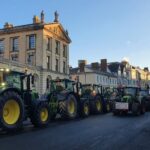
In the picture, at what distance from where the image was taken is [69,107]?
21.2m

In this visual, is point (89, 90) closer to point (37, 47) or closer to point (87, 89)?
point (87, 89)

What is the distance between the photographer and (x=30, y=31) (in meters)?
56.7

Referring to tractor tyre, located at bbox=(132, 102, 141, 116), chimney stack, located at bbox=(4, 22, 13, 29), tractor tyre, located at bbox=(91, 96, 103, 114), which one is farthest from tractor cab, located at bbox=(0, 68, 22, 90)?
chimney stack, located at bbox=(4, 22, 13, 29)

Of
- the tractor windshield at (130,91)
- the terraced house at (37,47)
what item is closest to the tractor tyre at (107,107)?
the tractor windshield at (130,91)

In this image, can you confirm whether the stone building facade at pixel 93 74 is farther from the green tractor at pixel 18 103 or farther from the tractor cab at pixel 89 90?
the green tractor at pixel 18 103

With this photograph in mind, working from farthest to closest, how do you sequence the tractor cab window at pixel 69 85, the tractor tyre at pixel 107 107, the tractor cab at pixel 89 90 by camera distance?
the tractor tyre at pixel 107 107
the tractor cab at pixel 89 90
the tractor cab window at pixel 69 85

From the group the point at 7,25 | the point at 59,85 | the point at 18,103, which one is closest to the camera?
the point at 18,103

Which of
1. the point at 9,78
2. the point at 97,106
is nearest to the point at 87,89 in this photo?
the point at 97,106

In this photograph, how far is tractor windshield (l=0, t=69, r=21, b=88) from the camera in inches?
592

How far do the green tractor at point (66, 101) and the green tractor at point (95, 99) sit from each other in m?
1.96

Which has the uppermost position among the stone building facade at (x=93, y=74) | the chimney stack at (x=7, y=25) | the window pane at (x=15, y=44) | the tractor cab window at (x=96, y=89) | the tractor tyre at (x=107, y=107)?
the chimney stack at (x=7, y=25)

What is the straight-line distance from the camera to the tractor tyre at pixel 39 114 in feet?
53.3

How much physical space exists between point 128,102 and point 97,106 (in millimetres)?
3170

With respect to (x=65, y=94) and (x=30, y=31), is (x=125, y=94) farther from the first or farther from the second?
(x=30, y=31)
